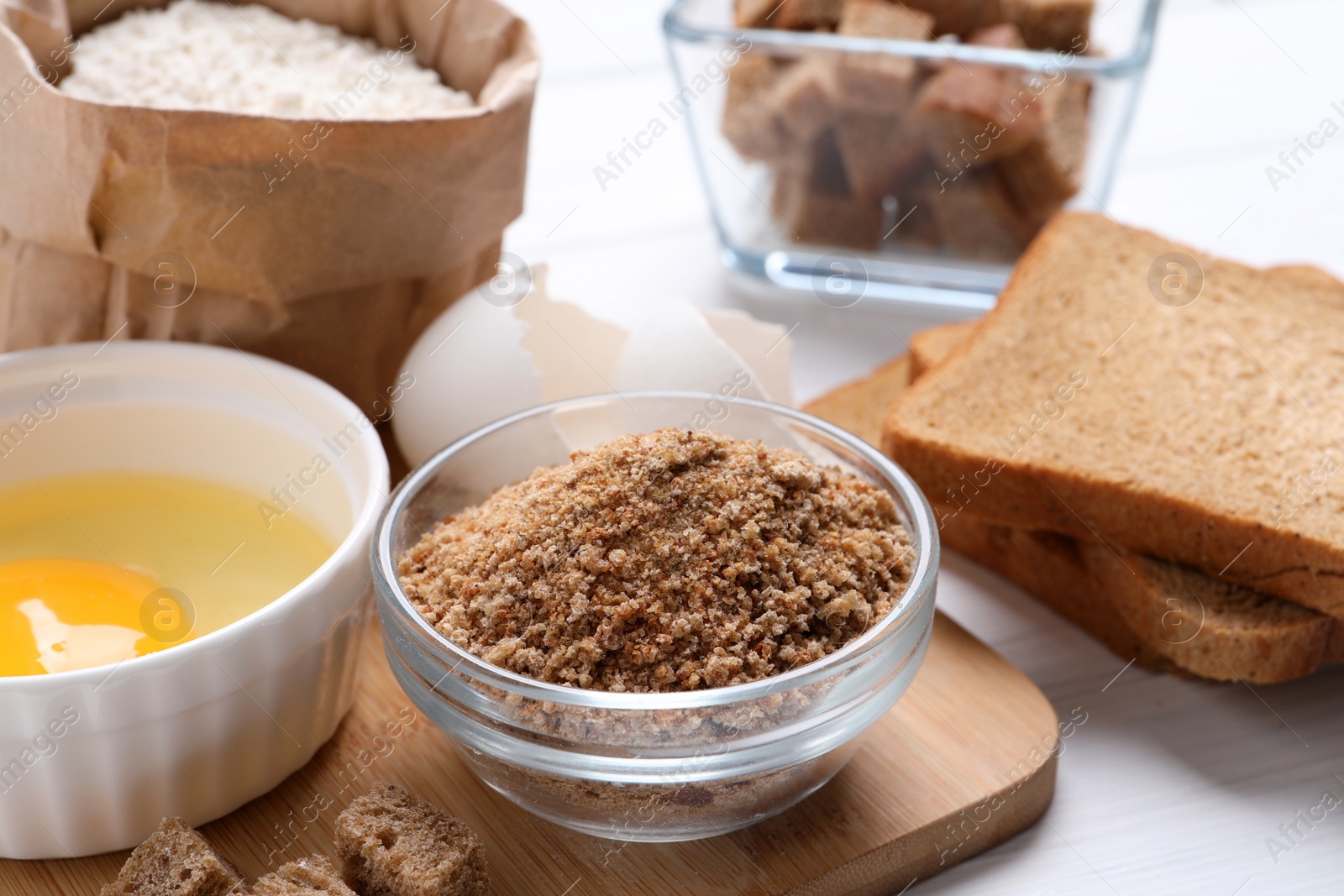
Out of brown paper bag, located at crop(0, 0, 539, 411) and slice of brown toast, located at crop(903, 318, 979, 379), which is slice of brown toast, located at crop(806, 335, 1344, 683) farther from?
brown paper bag, located at crop(0, 0, 539, 411)

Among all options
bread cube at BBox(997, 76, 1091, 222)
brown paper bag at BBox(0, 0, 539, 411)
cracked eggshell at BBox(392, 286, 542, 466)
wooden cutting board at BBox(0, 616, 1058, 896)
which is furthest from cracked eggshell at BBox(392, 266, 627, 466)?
bread cube at BBox(997, 76, 1091, 222)

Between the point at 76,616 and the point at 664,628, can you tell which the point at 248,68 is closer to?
the point at 76,616

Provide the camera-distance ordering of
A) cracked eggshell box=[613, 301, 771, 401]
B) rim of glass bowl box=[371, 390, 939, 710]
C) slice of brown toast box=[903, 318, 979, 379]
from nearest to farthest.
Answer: rim of glass bowl box=[371, 390, 939, 710]
cracked eggshell box=[613, 301, 771, 401]
slice of brown toast box=[903, 318, 979, 379]

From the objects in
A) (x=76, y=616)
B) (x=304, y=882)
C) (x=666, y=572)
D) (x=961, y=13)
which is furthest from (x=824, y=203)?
(x=304, y=882)

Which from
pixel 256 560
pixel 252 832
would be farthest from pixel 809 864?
pixel 256 560

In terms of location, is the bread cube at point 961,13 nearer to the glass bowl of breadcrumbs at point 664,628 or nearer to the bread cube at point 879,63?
the bread cube at point 879,63

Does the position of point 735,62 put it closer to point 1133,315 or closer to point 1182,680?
point 1133,315

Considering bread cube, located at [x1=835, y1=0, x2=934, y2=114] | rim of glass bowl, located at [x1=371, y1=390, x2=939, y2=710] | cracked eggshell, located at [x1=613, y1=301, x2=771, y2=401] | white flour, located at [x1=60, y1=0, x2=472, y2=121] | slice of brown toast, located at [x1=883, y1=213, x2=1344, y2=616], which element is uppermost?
white flour, located at [x1=60, y1=0, x2=472, y2=121]
